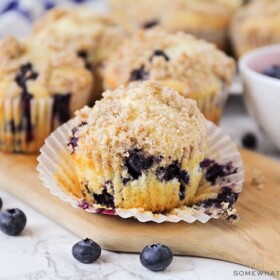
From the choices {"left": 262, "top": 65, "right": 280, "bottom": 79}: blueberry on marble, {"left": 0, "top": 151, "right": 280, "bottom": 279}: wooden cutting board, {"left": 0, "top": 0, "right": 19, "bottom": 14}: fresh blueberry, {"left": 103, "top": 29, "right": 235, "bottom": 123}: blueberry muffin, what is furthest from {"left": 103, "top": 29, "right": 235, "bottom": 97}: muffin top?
{"left": 0, "top": 0, "right": 19, "bottom": 14}: fresh blueberry

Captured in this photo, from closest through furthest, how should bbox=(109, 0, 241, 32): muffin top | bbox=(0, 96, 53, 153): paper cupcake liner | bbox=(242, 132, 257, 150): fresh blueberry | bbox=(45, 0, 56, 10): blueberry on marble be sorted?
bbox=(0, 96, 53, 153): paper cupcake liner, bbox=(242, 132, 257, 150): fresh blueberry, bbox=(109, 0, 241, 32): muffin top, bbox=(45, 0, 56, 10): blueberry on marble

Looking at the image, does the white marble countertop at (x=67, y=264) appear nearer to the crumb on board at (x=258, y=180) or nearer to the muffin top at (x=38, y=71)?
the crumb on board at (x=258, y=180)

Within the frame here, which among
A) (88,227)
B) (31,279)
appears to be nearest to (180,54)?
(88,227)

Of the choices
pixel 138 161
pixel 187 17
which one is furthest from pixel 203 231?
pixel 187 17

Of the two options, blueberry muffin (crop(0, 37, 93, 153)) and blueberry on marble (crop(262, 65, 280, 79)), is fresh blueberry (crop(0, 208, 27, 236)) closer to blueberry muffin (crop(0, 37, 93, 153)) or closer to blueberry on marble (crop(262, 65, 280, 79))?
blueberry muffin (crop(0, 37, 93, 153))

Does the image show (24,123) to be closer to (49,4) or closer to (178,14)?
(178,14)

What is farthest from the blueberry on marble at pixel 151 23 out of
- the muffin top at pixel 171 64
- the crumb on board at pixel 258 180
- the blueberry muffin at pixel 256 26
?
the crumb on board at pixel 258 180
